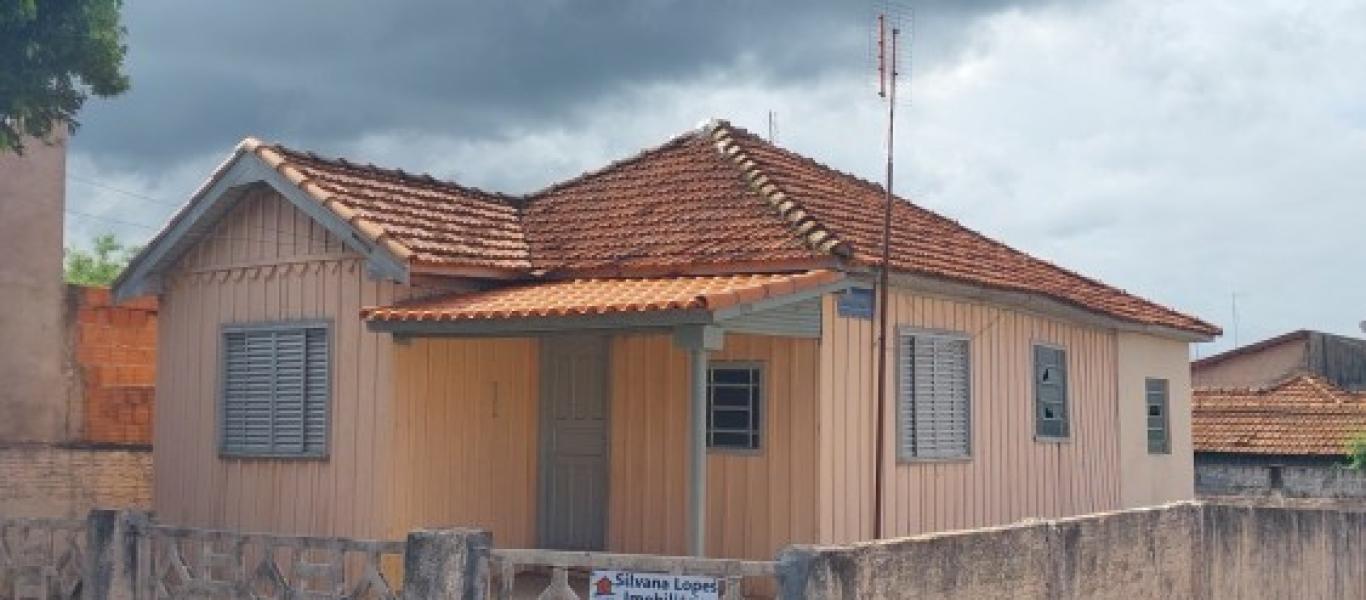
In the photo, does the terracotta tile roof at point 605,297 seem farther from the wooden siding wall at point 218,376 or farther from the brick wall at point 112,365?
the brick wall at point 112,365

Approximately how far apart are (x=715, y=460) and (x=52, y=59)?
23.8 ft

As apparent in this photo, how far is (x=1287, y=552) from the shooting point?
14.5 m

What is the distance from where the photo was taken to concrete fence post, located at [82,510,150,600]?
431 inches

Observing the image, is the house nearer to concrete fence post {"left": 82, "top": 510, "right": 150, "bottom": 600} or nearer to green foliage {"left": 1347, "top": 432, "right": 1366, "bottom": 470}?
concrete fence post {"left": 82, "top": 510, "right": 150, "bottom": 600}

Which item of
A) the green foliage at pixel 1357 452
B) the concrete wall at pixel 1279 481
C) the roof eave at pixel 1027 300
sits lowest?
the concrete wall at pixel 1279 481

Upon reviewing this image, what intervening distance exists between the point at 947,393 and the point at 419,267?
15.3 ft

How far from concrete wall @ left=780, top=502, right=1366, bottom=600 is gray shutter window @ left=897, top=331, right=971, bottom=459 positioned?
184 cm

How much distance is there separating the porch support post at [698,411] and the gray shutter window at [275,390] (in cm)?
372

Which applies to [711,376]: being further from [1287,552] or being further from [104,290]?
[104,290]

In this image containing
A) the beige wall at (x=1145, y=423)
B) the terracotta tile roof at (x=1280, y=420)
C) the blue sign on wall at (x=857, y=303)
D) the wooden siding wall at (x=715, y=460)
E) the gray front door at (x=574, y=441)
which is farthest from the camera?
the terracotta tile roof at (x=1280, y=420)

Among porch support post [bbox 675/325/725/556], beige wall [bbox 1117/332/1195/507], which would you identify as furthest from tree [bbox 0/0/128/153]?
beige wall [bbox 1117/332/1195/507]

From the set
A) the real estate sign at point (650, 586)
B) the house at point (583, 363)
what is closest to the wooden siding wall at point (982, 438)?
the house at point (583, 363)

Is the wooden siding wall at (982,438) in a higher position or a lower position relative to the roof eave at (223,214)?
lower

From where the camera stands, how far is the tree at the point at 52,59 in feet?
45.1
